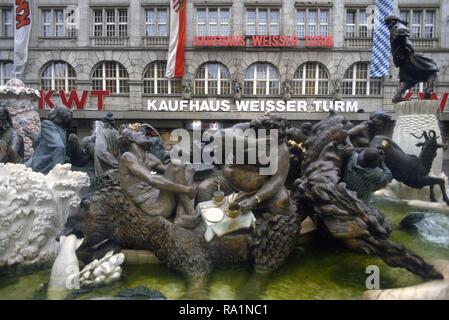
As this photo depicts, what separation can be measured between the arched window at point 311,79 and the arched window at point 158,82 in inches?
363

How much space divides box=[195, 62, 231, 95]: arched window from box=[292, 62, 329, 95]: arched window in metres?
5.40

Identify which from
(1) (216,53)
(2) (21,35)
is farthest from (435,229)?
(2) (21,35)

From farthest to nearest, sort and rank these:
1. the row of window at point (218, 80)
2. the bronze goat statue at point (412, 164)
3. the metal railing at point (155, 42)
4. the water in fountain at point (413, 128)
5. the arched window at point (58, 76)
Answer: the arched window at point (58, 76) → the row of window at point (218, 80) → the metal railing at point (155, 42) → the water in fountain at point (413, 128) → the bronze goat statue at point (412, 164)

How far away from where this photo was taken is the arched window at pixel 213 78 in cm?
2886

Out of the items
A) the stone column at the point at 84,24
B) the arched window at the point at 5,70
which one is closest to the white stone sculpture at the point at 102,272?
the stone column at the point at 84,24

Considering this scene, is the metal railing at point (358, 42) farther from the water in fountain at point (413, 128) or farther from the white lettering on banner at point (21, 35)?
the white lettering on banner at point (21, 35)

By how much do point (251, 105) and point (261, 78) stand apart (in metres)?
2.31

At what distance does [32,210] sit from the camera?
5.00 m

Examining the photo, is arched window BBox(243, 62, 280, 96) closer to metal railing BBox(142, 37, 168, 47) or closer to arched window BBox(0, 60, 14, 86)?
metal railing BBox(142, 37, 168, 47)

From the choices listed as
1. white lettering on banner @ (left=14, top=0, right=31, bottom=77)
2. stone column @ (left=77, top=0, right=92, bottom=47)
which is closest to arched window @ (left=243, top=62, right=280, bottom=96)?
stone column @ (left=77, top=0, right=92, bottom=47)

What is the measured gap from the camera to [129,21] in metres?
28.6

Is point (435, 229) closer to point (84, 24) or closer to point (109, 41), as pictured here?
point (109, 41)

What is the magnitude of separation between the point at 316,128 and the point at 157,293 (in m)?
3.50

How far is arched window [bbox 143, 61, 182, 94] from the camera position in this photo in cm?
2905
